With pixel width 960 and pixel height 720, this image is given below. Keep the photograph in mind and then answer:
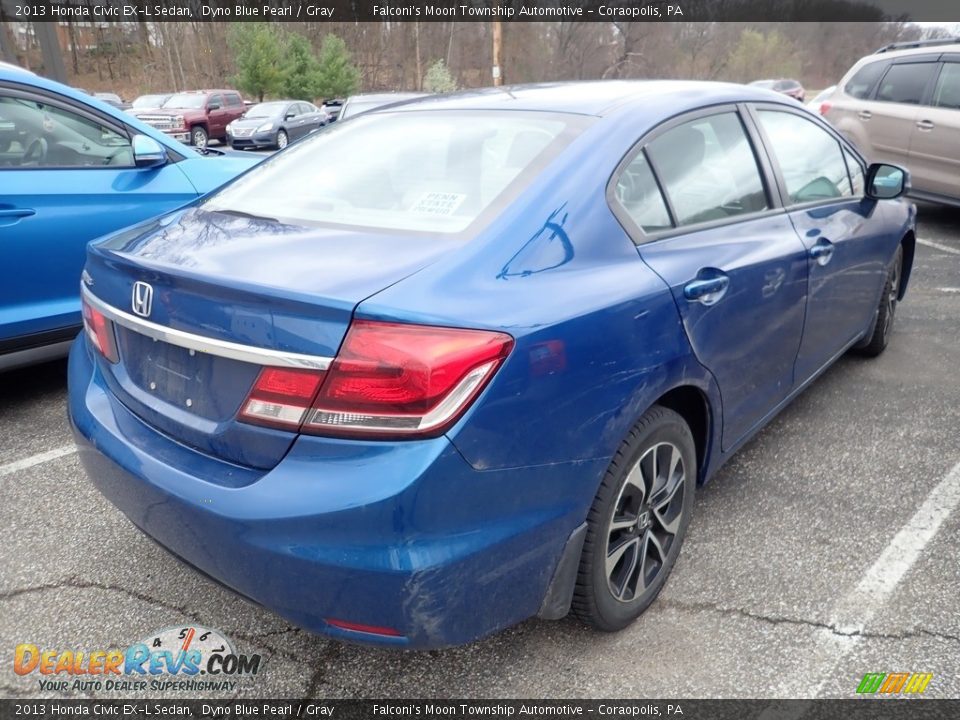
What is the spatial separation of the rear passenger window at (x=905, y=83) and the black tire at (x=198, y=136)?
69.6 ft

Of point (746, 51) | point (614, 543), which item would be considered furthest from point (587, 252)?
point (746, 51)

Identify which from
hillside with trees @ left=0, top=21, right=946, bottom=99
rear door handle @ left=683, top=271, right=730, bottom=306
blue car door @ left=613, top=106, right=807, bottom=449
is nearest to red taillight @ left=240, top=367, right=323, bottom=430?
blue car door @ left=613, top=106, right=807, bottom=449

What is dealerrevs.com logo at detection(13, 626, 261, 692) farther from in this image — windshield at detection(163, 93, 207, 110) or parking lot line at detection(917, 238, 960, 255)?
windshield at detection(163, 93, 207, 110)

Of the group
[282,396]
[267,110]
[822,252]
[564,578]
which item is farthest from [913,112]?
[267,110]

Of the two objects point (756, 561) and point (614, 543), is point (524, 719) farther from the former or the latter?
point (756, 561)

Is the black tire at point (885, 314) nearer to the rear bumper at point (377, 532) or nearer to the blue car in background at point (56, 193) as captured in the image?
the rear bumper at point (377, 532)

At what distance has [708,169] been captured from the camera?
2562mm

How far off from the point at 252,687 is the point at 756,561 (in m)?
1.67

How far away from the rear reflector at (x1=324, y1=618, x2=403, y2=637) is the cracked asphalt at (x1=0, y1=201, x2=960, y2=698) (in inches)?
18.2

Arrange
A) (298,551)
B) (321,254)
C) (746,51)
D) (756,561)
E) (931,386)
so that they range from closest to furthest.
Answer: (298,551), (321,254), (756,561), (931,386), (746,51)

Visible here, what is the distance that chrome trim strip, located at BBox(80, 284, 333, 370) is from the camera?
62.6 inches

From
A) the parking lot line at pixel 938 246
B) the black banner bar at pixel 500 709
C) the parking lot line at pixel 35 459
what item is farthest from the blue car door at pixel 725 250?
the parking lot line at pixel 938 246

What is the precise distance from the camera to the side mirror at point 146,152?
12.8 feet

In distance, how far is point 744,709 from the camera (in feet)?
6.42
